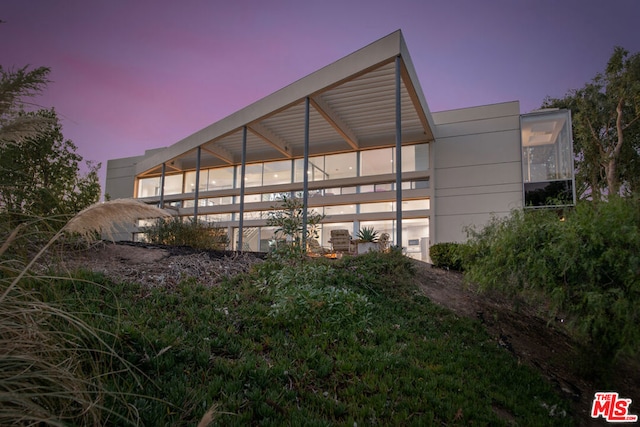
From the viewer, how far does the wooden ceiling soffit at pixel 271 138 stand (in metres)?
15.9

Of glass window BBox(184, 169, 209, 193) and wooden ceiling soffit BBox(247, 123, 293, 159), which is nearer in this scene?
wooden ceiling soffit BBox(247, 123, 293, 159)

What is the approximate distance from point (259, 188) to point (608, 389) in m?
17.6

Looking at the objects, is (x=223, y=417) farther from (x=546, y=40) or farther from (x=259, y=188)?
(x=546, y=40)

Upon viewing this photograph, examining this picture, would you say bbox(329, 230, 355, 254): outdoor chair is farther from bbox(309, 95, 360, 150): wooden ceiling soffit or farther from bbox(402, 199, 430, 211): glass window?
bbox(402, 199, 430, 211): glass window

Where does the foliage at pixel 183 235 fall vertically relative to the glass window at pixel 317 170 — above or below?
below

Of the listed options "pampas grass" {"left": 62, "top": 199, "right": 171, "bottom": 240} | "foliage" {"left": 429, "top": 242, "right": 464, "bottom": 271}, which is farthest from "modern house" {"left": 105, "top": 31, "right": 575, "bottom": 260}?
"pampas grass" {"left": 62, "top": 199, "right": 171, "bottom": 240}

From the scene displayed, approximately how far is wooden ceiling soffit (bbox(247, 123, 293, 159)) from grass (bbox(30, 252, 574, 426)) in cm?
1120

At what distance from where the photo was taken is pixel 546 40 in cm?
2011

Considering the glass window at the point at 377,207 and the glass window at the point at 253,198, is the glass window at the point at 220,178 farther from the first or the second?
the glass window at the point at 377,207

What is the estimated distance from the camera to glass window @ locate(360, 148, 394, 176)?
18281 millimetres

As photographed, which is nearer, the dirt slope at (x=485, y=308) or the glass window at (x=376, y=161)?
the dirt slope at (x=485, y=308)

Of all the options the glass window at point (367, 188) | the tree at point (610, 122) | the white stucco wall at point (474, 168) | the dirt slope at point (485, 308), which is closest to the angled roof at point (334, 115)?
the white stucco wall at point (474, 168)

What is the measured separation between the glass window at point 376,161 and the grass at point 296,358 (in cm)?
1313

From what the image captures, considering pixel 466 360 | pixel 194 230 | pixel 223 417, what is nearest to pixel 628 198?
pixel 466 360
